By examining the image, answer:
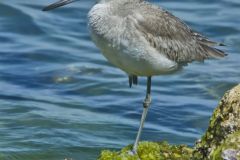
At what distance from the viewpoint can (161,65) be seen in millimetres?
10180

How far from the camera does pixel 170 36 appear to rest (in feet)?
35.3

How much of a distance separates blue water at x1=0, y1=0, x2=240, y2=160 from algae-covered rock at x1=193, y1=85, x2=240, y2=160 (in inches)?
154

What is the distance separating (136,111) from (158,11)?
484cm

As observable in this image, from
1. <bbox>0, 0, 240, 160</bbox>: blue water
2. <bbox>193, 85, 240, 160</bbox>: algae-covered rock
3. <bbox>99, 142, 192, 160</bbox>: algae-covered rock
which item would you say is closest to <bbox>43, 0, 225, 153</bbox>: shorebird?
<bbox>99, 142, 192, 160</bbox>: algae-covered rock

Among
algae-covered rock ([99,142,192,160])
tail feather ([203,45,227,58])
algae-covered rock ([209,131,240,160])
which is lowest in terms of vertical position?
algae-covered rock ([99,142,192,160])

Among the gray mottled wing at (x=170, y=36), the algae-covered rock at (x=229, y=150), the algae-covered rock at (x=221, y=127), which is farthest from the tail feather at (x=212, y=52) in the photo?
the algae-covered rock at (x=229, y=150)

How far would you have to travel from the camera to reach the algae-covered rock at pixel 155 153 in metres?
8.92

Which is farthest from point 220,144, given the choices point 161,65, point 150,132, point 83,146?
point 150,132

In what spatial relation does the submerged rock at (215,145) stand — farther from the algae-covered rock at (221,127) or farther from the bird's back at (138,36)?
the bird's back at (138,36)

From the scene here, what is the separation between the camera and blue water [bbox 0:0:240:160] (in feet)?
44.0

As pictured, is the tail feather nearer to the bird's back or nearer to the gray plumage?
the gray plumage

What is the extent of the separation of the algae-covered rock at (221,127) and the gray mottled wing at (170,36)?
1932 millimetres

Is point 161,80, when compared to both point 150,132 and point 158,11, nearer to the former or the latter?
point 150,132

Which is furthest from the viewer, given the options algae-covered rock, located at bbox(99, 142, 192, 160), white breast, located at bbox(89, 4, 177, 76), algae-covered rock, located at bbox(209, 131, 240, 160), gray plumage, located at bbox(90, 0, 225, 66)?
gray plumage, located at bbox(90, 0, 225, 66)
